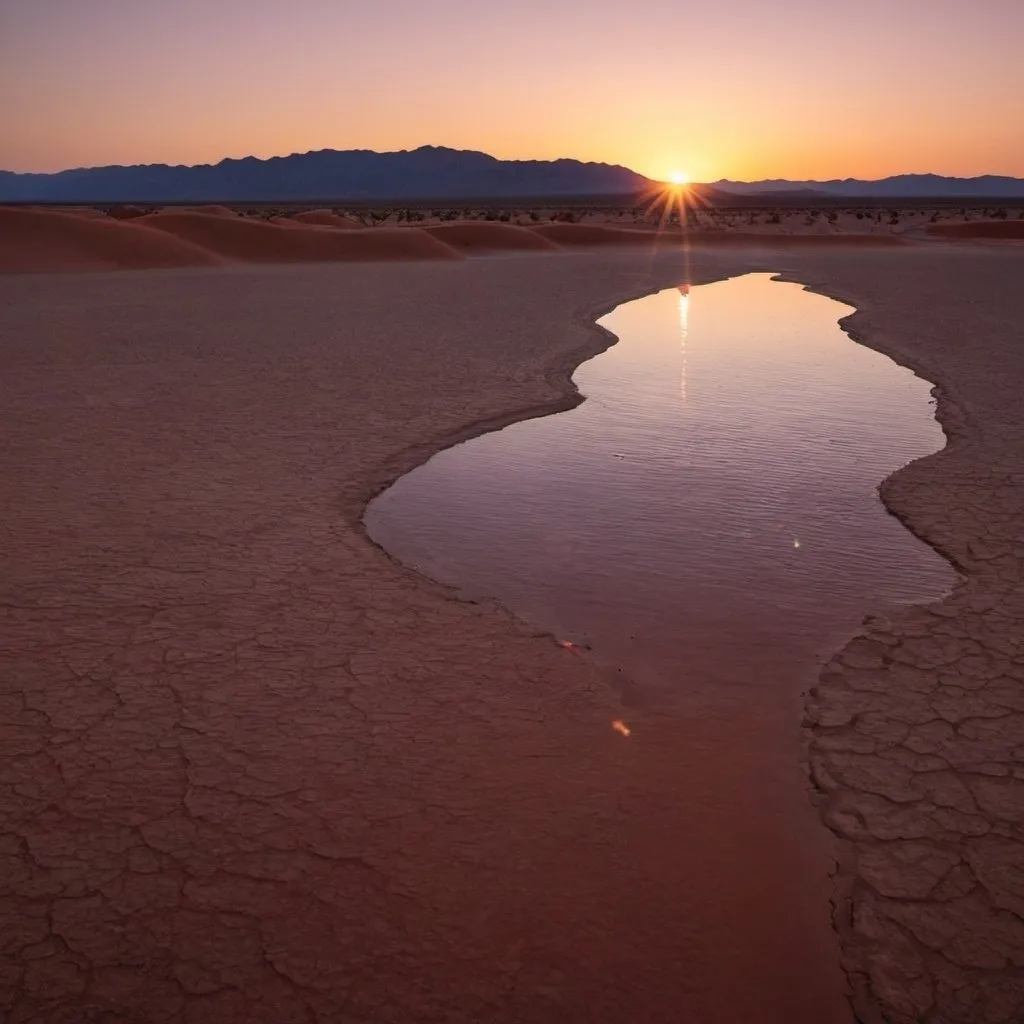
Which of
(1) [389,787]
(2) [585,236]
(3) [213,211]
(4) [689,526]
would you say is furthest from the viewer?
(3) [213,211]

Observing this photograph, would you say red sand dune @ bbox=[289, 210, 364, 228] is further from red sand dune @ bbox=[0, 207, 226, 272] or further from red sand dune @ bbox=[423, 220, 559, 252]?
red sand dune @ bbox=[0, 207, 226, 272]

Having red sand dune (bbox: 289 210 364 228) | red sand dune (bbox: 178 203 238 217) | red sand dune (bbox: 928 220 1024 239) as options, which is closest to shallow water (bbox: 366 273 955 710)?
red sand dune (bbox: 178 203 238 217)

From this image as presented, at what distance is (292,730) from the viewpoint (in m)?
4.02

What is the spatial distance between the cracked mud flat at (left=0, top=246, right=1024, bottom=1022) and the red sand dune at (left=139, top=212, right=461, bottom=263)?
28.4 meters

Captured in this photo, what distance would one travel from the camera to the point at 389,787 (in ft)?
12.0

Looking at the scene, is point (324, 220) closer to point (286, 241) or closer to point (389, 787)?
point (286, 241)

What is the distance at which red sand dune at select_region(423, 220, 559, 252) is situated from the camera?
41.1 m

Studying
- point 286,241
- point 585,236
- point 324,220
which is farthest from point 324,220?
point 286,241

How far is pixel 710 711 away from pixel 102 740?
2706 millimetres

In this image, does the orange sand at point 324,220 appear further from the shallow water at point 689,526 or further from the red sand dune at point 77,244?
the shallow water at point 689,526

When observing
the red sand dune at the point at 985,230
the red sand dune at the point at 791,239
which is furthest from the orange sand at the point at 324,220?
the red sand dune at the point at 985,230

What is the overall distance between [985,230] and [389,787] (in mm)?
55642

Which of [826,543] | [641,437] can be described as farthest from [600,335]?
[826,543]

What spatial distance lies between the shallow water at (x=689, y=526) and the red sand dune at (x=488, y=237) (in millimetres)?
31167
